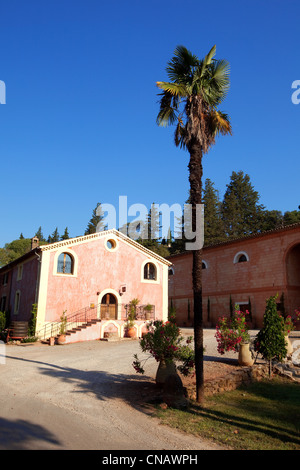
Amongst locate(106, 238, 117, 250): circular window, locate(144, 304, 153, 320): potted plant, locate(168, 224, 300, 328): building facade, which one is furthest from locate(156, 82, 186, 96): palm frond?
locate(168, 224, 300, 328): building facade

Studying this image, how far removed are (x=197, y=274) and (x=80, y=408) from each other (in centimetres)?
422

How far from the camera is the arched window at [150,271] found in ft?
89.4

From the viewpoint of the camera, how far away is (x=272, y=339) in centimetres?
1150

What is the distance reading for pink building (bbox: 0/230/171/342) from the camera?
22438mm

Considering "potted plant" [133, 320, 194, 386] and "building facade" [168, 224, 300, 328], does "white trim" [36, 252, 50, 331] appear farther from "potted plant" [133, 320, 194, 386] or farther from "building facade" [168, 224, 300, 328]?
"building facade" [168, 224, 300, 328]

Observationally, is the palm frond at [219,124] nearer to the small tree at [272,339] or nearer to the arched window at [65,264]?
the small tree at [272,339]

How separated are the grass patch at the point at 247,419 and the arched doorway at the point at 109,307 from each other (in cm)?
1579

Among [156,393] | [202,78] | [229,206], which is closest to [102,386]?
[156,393]

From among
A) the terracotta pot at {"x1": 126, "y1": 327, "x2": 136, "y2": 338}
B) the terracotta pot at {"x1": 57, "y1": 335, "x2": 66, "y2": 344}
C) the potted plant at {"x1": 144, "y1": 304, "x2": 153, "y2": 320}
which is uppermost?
the potted plant at {"x1": 144, "y1": 304, "x2": 153, "y2": 320}

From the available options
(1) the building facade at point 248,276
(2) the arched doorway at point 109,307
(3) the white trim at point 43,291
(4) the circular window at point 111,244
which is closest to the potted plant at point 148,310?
(2) the arched doorway at point 109,307

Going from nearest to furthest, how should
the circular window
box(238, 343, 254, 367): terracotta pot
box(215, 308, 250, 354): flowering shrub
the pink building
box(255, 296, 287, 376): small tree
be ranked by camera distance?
box(215, 308, 250, 354): flowering shrub, box(255, 296, 287, 376): small tree, box(238, 343, 254, 367): terracotta pot, the pink building, the circular window

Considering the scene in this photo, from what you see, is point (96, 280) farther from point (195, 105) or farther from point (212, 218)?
point (212, 218)

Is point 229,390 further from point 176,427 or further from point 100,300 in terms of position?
point 100,300
